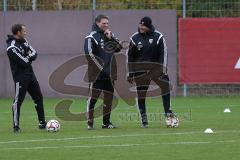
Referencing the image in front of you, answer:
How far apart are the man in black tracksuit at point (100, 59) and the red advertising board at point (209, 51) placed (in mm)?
10826

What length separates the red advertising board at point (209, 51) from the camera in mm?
26812

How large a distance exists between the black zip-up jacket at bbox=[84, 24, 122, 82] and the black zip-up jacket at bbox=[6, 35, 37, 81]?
1167 millimetres

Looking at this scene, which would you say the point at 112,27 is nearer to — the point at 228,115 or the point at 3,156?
the point at 228,115

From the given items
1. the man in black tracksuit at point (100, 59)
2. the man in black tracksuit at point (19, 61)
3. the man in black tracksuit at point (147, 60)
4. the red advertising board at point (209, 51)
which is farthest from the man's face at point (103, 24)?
the red advertising board at point (209, 51)

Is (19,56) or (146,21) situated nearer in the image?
(19,56)

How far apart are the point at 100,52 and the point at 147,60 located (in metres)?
0.99

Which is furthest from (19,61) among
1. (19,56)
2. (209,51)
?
(209,51)

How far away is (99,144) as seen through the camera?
13.1 meters

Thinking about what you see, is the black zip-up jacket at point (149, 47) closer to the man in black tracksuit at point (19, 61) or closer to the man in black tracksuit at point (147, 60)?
the man in black tracksuit at point (147, 60)

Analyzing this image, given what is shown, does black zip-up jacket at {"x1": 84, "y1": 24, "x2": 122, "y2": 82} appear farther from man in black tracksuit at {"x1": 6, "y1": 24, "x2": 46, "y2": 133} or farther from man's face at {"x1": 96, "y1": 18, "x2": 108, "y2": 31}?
man in black tracksuit at {"x1": 6, "y1": 24, "x2": 46, "y2": 133}

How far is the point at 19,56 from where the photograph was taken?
15.4 meters

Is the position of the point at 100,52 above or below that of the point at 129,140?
above

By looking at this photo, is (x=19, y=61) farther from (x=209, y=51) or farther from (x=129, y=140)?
(x=209, y=51)

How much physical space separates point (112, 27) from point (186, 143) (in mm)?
14492
